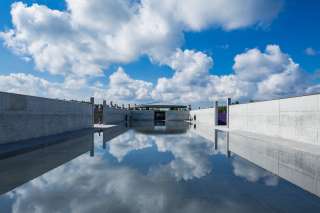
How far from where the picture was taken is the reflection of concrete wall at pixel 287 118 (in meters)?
14.3

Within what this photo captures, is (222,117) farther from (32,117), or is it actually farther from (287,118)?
(32,117)

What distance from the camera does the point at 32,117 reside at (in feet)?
51.5

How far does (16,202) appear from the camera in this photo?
16.3ft

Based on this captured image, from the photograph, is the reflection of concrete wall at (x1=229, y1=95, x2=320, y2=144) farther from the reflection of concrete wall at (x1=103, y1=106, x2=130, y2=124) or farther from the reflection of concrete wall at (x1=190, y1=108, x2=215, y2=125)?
the reflection of concrete wall at (x1=103, y1=106, x2=130, y2=124)

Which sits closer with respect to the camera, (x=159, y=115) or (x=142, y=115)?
(x=142, y=115)

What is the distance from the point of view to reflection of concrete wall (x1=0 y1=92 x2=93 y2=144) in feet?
43.8

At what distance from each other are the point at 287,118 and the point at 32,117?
669 inches

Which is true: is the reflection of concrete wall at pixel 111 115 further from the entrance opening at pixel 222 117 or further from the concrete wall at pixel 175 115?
the entrance opening at pixel 222 117

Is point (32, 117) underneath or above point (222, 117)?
above

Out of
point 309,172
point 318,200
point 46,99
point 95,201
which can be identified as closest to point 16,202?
point 95,201

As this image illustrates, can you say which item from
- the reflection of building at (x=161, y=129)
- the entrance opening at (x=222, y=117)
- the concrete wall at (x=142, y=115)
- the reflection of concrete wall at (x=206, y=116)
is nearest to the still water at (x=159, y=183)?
the reflection of building at (x=161, y=129)

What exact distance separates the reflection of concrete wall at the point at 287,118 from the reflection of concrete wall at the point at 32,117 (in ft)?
55.0

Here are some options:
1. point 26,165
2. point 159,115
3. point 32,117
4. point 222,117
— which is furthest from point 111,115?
point 26,165

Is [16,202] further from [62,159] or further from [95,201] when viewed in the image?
[62,159]
